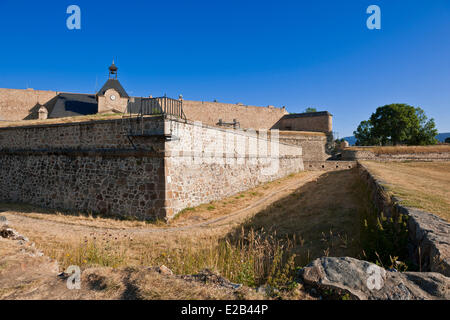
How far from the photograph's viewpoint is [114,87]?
33500 mm

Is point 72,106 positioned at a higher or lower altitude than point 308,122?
Result: higher

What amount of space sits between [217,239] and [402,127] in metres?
48.9

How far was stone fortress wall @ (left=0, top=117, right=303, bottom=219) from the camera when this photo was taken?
357 inches

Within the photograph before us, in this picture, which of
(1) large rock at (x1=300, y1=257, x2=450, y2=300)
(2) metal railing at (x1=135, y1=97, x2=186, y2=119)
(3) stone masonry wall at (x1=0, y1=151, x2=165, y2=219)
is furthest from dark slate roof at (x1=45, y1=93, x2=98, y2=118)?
(1) large rock at (x1=300, y1=257, x2=450, y2=300)

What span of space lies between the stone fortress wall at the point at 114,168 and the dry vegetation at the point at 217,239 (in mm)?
798

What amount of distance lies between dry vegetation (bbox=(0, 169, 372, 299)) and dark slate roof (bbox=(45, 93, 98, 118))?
23.6 m

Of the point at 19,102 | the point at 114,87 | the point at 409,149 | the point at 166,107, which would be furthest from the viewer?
the point at 19,102

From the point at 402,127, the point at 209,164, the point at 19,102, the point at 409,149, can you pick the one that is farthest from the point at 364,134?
the point at 19,102

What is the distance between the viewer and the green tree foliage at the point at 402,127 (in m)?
41.1

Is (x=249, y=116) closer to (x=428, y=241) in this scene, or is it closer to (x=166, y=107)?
(x=166, y=107)

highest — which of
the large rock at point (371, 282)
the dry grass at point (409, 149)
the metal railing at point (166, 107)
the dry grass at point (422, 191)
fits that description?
the metal railing at point (166, 107)

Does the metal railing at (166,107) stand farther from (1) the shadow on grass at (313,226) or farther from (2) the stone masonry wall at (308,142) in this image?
(2) the stone masonry wall at (308,142)

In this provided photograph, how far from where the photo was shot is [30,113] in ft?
116

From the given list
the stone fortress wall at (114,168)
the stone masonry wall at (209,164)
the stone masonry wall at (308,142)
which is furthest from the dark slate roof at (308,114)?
the stone fortress wall at (114,168)
